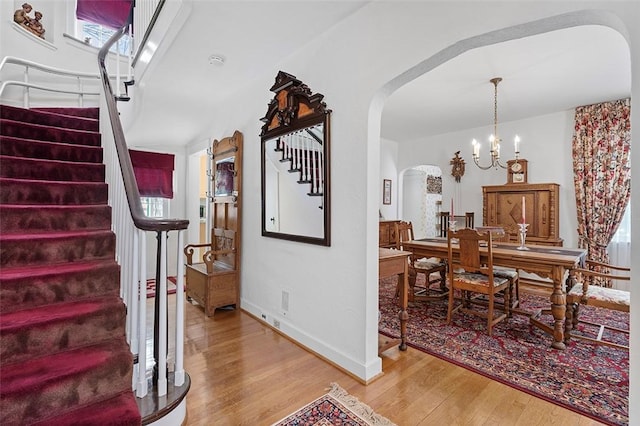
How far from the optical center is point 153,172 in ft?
16.0

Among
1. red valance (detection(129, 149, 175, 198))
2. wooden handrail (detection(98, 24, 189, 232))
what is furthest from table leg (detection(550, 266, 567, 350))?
red valance (detection(129, 149, 175, 198))

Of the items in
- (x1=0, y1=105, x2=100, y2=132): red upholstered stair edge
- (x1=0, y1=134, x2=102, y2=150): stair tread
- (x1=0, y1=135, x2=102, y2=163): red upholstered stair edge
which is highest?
(x1=0, y1=105, x2=100, y2=132): red upholstered stair edge

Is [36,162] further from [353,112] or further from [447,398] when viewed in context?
[447,398]

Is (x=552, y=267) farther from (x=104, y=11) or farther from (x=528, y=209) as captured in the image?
(x=104, y=11)

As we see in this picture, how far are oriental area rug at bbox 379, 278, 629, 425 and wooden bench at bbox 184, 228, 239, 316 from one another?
179 cm

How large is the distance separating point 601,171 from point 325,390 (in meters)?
4.71

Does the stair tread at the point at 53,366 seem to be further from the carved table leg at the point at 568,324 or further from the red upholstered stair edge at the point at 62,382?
the carved table leg at the point at 568,324

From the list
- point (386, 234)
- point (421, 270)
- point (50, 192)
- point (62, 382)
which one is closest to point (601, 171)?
point (421, 270)

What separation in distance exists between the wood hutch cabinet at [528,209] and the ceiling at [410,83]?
1.15m

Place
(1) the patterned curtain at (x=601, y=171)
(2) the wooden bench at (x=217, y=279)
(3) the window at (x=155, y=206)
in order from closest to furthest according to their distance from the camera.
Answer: (2) the wooden bench at (x=217, y=279) → (1) the patterned curtain at (x=601, y=171) → (3) the window at (x=155, y=206)

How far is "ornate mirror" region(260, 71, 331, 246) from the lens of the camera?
2.52 meters

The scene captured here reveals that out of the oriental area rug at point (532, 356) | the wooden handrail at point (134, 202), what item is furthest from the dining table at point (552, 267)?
the wooden handrail at point (134, 202)

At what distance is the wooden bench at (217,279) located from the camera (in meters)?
3.41

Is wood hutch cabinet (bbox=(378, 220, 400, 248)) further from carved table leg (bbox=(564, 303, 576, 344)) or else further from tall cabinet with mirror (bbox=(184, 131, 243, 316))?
carved table leg (bbox=(564, 303, 576, 344))
